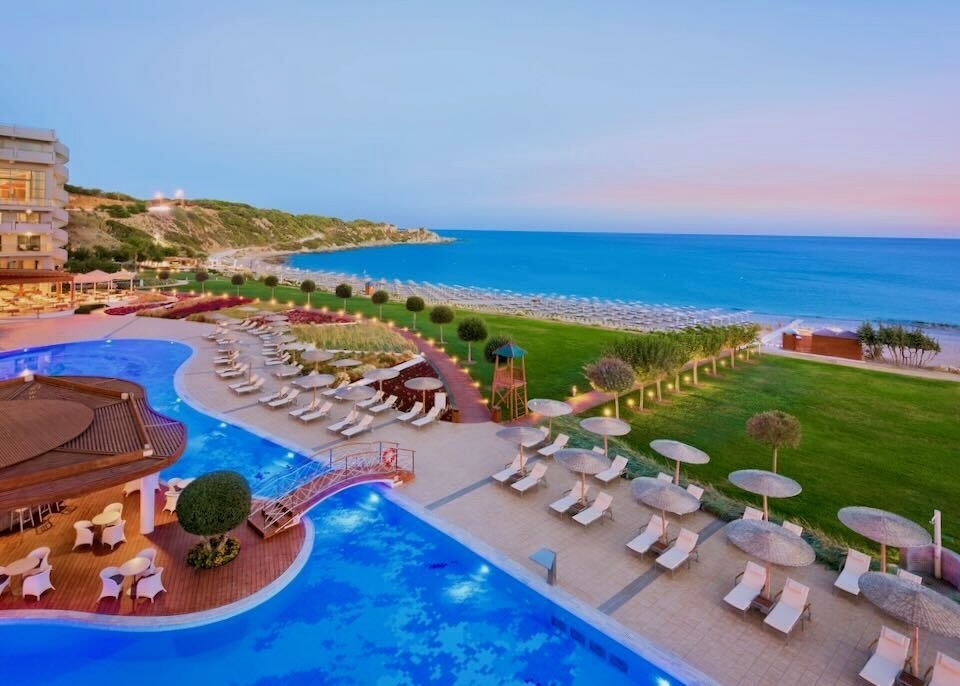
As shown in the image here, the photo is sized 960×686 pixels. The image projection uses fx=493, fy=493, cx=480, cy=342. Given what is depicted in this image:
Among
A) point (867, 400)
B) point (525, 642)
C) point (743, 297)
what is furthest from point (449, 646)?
point (743, 297)

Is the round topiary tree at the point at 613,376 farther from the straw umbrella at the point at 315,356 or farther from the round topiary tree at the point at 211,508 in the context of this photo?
the round topiary tree at the point at 211,508

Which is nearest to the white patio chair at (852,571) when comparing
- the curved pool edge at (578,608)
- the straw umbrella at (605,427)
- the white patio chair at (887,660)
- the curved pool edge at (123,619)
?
the white patio chair at (887,660)

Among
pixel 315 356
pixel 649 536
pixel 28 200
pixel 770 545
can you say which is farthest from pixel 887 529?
pixel 28 200

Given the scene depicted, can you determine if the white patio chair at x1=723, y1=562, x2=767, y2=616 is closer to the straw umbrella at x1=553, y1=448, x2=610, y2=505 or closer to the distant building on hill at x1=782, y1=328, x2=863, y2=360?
the straw umbrella at x1=553, y1=448, x2=610, y2=505

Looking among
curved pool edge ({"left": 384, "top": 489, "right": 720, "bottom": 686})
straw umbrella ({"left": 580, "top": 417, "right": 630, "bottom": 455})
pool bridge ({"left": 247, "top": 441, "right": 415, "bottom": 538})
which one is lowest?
curved pool edge ({"left": 384, "top": 489, "right": 720, "bottom": 686})

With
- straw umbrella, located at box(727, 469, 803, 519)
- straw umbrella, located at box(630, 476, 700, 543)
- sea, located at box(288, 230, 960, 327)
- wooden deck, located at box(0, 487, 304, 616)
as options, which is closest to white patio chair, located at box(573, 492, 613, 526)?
straw umbrella, located at box(630, 476, 700, 543)

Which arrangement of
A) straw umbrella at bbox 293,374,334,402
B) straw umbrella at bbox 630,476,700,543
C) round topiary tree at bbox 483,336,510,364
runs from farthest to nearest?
round topiary tree at bbox 483,336,510,364 < straw umbrella at bbox 293,374,334,402 < straw umbrella at bbox 630,476,700,543

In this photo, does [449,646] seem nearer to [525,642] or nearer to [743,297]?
[525,642]

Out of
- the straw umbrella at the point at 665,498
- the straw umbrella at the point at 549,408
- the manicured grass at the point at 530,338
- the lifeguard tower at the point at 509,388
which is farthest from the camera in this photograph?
the manicured grass at the point at 530,338
